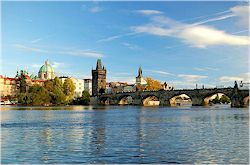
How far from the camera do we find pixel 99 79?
170 m

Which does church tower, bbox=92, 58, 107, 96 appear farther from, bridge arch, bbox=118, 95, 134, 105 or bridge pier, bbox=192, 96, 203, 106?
bridge pier, bbox=192, 96, 203, 106

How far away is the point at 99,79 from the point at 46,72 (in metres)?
34.8

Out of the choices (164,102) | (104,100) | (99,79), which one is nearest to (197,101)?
(164,102)

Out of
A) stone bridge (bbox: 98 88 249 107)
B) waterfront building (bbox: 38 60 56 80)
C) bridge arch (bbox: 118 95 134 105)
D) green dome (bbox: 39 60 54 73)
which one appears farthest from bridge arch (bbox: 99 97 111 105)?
green dome (bbox: 39 60 54 73)

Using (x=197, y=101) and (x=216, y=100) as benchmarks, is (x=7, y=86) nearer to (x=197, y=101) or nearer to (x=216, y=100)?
(x=197, y=101)

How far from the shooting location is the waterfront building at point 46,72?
19175 cm

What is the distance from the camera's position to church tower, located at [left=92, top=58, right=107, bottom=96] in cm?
16725

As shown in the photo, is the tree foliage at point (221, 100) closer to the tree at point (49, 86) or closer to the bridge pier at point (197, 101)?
the bridge pier at point (197, 101)

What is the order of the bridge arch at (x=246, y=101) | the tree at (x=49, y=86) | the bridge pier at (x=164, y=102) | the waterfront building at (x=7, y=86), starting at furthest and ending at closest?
the waterfront building at (x=7, y=86), the tree at (x=49, y=86), the bridge pier at (x=164, y=102), the bridge arch at (x=246, y=101)

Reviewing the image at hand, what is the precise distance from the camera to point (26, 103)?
386ft

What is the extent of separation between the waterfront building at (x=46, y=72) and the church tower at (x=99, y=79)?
29336 mm

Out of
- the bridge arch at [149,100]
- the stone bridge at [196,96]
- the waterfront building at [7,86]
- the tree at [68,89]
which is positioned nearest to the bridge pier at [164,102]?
the stone bridge at [196,96]

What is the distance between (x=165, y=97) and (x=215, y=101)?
77846 mm

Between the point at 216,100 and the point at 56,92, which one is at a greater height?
the point at 56,92
